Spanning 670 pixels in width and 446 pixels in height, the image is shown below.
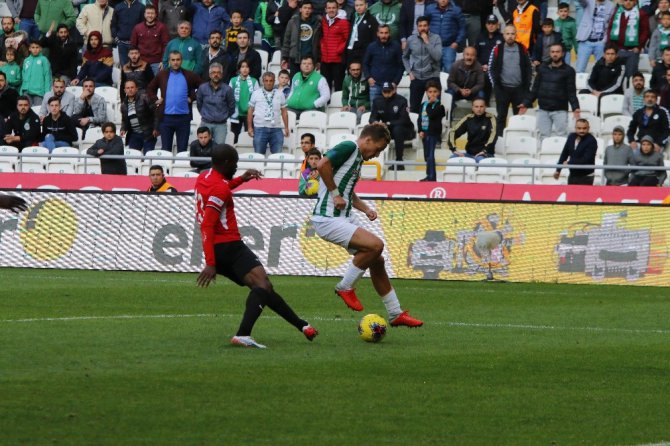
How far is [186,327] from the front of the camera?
12.8m

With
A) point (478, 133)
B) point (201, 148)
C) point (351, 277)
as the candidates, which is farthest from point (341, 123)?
point (351, 277)

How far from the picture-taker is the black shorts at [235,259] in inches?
447

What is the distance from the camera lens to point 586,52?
27.5 m

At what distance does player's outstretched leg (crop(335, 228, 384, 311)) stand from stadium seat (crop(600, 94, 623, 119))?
1454 centimetres

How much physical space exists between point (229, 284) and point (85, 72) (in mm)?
12314

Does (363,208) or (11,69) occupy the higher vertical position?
(11,69)

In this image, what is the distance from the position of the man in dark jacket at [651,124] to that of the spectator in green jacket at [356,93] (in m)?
5.46

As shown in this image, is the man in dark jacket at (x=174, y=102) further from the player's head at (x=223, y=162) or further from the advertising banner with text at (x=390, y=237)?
the player's head at (x=223, y=162)

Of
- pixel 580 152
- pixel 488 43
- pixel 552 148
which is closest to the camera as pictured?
pixel 580 152

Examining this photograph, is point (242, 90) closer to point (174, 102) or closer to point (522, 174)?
point (174, 102)

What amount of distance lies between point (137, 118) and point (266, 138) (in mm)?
2730

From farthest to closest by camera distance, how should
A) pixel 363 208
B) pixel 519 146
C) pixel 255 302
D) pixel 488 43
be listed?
pixel 488 43, pixel 519 146, pixel 363 208, pixel 255 302

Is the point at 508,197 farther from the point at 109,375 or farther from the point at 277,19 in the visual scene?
the point at 109,375

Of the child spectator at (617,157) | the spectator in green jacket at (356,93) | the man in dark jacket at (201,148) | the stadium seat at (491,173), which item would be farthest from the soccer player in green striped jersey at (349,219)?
the spectator in green jacket at (356,93)
